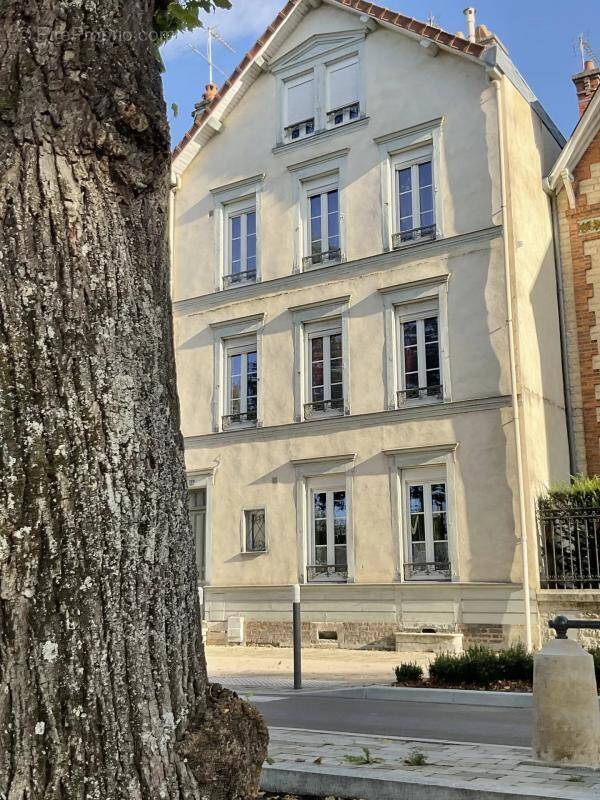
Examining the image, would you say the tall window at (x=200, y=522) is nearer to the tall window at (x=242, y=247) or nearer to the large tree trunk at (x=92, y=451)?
the tall window at (x=242, y=247)

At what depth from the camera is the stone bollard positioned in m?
5.44

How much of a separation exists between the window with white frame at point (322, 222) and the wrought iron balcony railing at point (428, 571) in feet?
22.5

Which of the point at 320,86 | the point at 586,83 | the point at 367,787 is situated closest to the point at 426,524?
the point at 320,86

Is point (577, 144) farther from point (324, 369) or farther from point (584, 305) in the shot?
point (324, 369)

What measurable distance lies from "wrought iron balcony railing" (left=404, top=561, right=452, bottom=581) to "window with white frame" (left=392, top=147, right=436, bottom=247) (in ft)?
21.8

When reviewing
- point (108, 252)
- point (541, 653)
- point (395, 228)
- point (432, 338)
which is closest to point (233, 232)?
point (395, 228)

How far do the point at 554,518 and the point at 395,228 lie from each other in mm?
6915

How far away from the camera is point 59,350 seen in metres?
2.71

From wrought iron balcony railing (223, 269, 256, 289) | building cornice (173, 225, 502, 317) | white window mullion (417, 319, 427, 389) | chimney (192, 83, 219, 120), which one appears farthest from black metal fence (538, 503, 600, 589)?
chimney (192, 83, 219, 120)

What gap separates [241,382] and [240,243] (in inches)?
136

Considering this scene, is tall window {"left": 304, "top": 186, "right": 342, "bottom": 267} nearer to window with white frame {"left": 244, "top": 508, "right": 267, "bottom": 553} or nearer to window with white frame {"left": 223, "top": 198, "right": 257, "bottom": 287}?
window with white frame {"left": 223, "top": 198, "right": 257, "bottom": 287}

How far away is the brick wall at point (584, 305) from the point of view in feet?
61.6

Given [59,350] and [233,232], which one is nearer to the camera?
[59,350]

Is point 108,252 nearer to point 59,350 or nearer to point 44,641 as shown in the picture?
point 59,350
